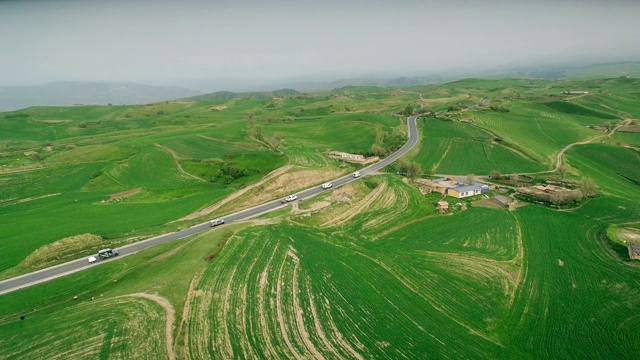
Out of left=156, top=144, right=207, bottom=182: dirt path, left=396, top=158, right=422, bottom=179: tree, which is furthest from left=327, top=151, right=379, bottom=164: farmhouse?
left=156, top=144, right=207, bottom=182: dirt path

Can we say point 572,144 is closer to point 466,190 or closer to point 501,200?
point 501,200

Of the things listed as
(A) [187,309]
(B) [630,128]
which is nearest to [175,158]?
(A) [187,309]

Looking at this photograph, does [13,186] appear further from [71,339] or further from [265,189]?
[71,339]

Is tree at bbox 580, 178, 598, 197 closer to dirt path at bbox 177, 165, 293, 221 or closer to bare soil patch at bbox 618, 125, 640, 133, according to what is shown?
dirt path at bbox 177, 165, 293, 221

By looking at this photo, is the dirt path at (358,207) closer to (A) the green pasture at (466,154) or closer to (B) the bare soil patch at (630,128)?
(A) the green pasture at (466,154)

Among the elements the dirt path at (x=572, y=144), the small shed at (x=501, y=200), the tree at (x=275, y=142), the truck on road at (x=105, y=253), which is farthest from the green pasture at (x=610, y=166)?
the truck on road at (x=105, y=253)

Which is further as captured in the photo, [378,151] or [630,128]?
[630,128]
